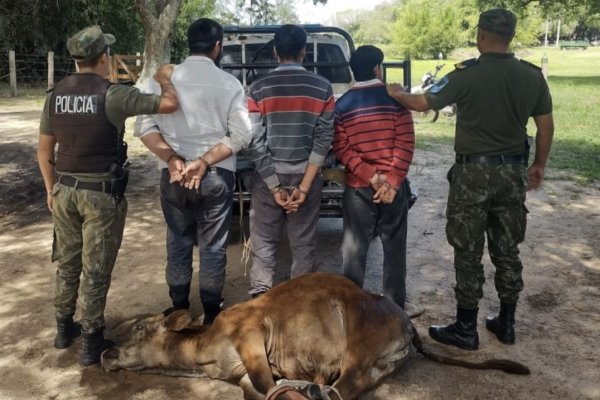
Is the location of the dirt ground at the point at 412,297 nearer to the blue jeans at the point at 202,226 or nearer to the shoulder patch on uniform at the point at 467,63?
the blue jeans at the point at 202,226

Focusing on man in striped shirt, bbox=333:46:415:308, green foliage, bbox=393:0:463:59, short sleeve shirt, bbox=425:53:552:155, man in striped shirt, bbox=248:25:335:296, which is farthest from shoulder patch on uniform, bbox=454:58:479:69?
green foliage, bbox=393:0:463:59

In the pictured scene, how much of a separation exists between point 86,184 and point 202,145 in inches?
27.5

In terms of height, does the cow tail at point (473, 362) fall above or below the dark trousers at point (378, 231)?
below

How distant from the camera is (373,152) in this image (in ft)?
11.4

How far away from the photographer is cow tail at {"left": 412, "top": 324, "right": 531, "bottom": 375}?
3.17 meters

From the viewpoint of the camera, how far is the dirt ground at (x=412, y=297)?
3.05 meters

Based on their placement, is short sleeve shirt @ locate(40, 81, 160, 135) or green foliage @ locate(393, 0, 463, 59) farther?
green foliage @ locate(393, 0, 463, 59)

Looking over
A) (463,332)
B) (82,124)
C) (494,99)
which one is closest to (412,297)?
(463,332)

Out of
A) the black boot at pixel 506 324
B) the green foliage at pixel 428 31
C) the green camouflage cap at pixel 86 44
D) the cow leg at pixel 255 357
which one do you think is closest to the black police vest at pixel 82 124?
the green camouflage cap at pixel 86 44

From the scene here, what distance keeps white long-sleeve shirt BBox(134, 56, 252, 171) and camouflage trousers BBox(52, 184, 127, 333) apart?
0.46m

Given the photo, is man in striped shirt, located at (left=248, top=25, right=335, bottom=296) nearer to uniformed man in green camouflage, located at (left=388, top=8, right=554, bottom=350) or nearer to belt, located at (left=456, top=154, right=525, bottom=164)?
uniformed man in green camouflage, located at (left=388, top=8, right=554, bottom=350)

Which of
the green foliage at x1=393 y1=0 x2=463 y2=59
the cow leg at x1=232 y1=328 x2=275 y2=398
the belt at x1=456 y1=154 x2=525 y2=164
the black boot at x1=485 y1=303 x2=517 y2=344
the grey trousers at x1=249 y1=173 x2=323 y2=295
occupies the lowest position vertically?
the black boot at x1=485 y1=303 x2=517 y2=344

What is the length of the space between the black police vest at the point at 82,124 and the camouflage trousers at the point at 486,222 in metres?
2.10

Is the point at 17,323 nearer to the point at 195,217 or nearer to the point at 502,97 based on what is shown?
the point at 195,217
